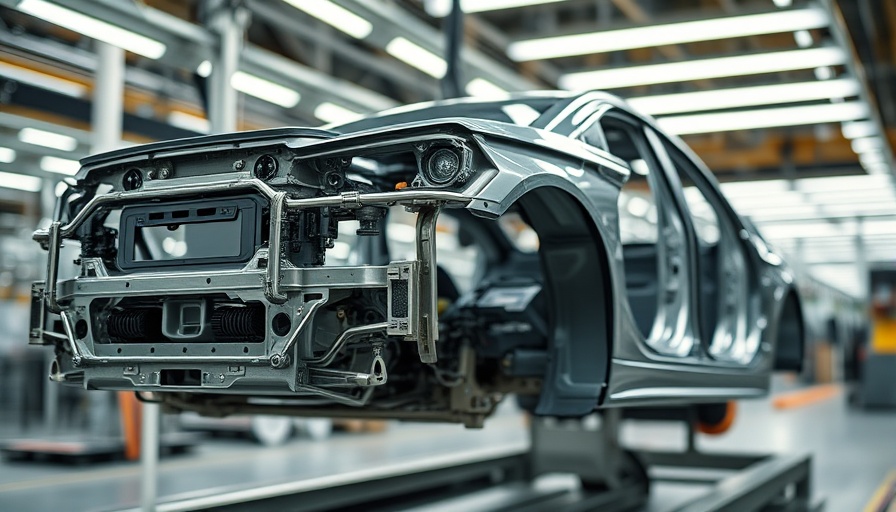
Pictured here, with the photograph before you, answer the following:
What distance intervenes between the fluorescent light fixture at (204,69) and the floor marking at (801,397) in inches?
508

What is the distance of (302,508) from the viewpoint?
4734 millimetres

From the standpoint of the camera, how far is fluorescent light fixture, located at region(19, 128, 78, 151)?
7.61m

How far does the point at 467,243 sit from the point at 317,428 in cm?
639

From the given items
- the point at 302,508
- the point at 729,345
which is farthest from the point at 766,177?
the point at 302,508

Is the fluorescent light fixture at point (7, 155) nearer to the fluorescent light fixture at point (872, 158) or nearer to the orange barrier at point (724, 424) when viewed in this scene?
the orange barrier at point (724, 424)

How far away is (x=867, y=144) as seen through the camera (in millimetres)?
11789

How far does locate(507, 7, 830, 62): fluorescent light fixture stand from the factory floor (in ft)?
10.5

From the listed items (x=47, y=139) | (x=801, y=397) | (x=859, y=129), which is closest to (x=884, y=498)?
(x=859, y=129)

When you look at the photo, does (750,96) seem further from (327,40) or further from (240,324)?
(240,324)

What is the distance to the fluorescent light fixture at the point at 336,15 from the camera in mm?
5902

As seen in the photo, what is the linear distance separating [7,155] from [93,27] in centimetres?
407

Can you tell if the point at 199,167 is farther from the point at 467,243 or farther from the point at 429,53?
the point at 429,53

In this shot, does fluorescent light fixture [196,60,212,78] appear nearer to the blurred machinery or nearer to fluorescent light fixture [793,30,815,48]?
fluorescent light fixture [793,30,815,48]

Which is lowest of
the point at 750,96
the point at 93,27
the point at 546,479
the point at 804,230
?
the point at 546,479
